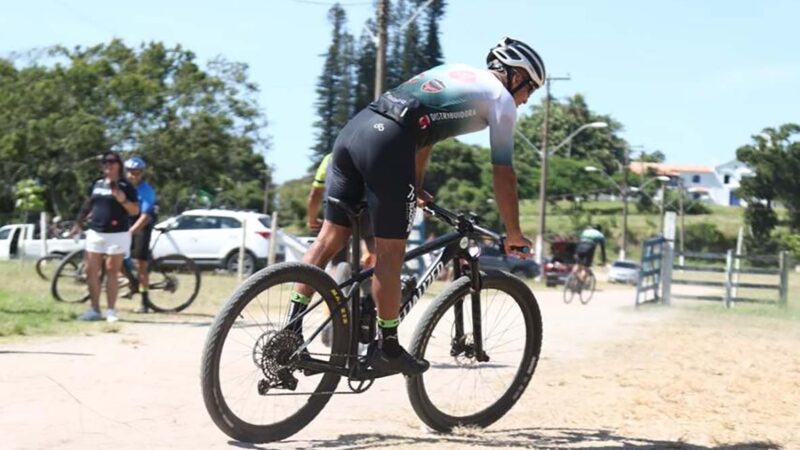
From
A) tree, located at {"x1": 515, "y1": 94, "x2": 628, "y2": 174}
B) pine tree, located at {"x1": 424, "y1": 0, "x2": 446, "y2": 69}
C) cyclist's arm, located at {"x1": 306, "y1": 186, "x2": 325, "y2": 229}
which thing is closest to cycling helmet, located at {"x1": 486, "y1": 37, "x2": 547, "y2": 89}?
cyclist's arm, located at {"x1": 306, "y1": 186, "x2": 325, "y2": 229}

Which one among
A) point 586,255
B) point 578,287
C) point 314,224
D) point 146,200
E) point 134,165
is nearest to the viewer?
point 314,224

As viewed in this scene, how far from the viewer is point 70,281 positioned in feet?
41.8

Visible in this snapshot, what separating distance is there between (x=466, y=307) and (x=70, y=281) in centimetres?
835

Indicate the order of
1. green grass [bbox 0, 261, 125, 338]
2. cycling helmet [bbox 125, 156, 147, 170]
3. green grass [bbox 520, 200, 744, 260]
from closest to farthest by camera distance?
green grass [bbox 0, 261, 125, 338]
cycling helmet [bbox 125, 156, 147, 170]
green grass [bbox 520, 200, 744, 260]

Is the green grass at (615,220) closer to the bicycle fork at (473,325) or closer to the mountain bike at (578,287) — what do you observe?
the mountain bike at (578,287)

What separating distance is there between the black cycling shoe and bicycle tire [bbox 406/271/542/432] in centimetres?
15

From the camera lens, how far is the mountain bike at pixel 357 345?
475cm

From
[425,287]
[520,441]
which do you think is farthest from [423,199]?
[520,441]

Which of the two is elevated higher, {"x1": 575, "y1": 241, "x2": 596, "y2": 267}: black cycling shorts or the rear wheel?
{"x1": 575, "y1": 241, "x2": 596, "y2": 267}: black cycling shorts

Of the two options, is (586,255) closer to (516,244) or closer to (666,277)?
(666,277)

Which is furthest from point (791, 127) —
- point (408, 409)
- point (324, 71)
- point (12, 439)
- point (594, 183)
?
point (594, 183)

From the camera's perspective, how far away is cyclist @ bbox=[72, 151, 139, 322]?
416 inches

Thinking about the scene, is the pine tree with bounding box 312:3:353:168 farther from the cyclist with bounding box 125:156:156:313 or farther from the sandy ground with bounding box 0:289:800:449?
the sandy ground with bounding box 0:289:800:449

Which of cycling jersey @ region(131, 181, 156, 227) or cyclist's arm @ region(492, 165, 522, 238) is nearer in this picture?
cyclist's arm @ region(492, 165, 522, 238)
